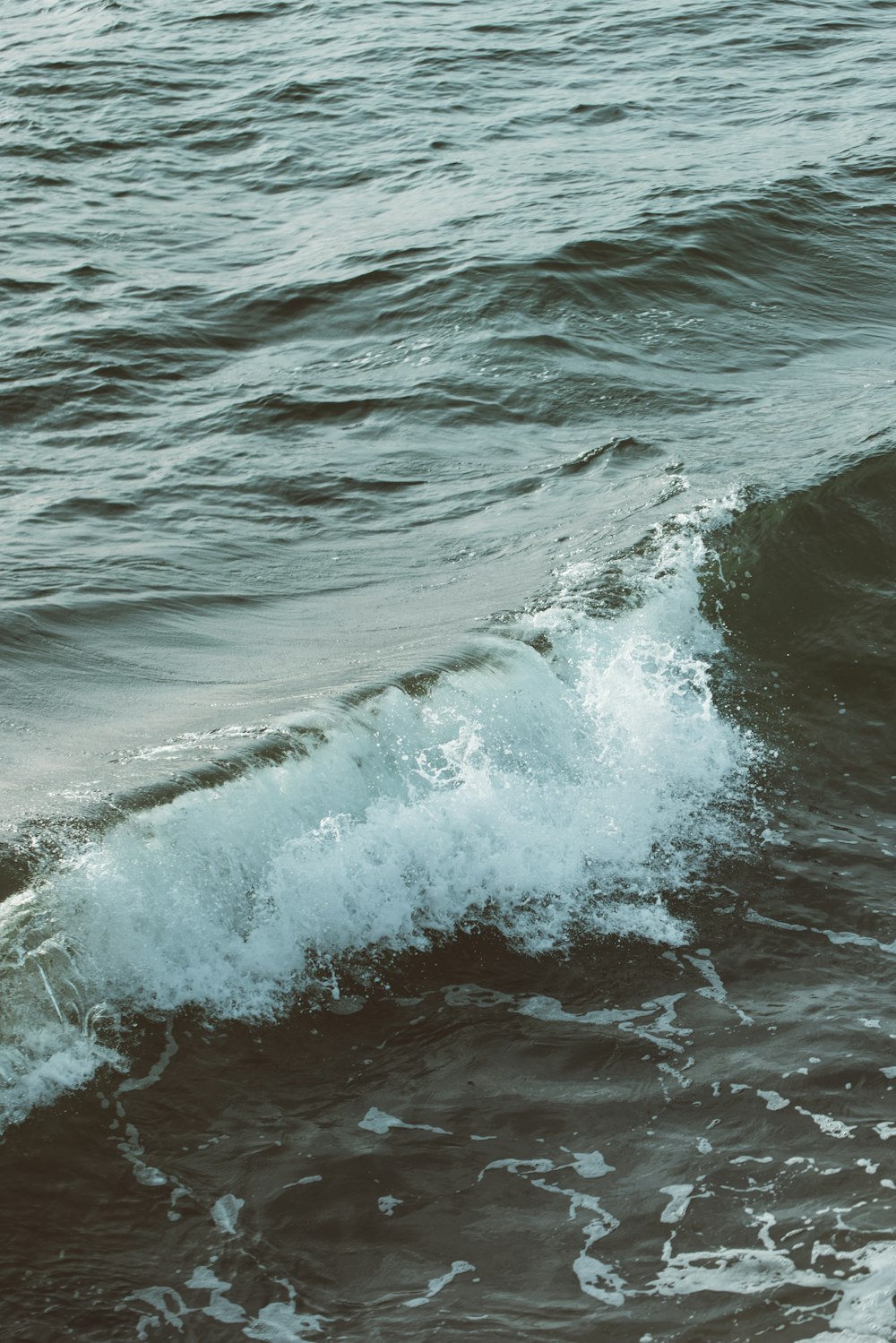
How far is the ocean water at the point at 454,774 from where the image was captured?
4.50 metres

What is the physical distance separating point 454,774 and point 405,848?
0.53m

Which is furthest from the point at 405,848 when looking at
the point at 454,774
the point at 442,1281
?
the point at 442,1281

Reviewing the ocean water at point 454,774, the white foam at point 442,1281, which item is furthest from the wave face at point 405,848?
the white foam at point 442,1281

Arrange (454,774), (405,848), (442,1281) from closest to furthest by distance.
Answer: (442,1281)
(405,848)
(454,774)

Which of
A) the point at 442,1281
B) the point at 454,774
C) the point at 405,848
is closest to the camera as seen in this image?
the point at 442,1281

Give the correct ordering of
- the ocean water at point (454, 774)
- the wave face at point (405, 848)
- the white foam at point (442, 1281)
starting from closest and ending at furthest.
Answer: the white foam at point (442, 1281), the ocean water at point (454, 774), the wave face at point (405, 848)

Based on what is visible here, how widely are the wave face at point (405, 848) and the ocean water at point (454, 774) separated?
0.07ft

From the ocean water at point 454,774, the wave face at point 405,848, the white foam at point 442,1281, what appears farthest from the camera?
the wave face at point 405,848

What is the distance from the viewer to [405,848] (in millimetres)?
6234

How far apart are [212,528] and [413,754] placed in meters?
3.63

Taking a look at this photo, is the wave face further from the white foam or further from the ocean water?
the white foam

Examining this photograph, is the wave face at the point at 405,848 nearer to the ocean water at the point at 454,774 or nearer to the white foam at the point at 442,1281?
the ocean water at the point at 454,774

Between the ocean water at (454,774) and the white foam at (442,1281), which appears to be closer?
the white foam at (442,1281)

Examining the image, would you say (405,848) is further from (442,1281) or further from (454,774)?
(442,1281)
